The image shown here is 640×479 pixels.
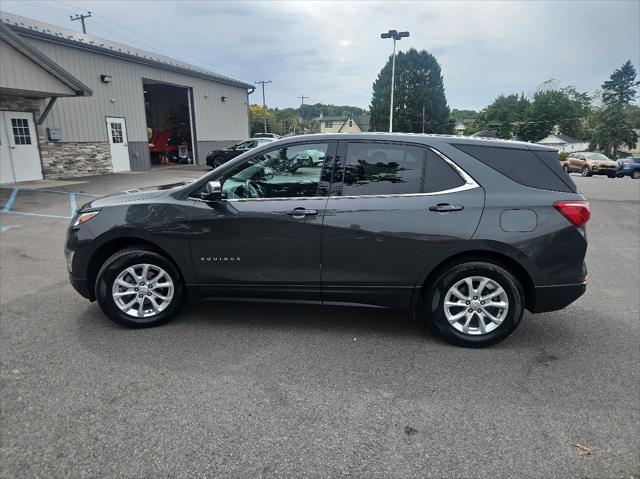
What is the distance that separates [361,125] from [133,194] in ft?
261

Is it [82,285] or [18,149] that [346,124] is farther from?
[82,285]

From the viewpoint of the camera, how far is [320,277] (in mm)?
3771

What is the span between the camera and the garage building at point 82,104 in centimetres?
1428

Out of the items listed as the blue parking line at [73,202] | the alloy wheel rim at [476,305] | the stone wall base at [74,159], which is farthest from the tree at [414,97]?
the alloy wheel rim at [476,305]

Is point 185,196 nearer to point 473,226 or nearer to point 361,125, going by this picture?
point 473,226

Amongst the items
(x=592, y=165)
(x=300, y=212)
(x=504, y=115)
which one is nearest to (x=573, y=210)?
(x=300, y=212)

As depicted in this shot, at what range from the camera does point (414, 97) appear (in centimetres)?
6275

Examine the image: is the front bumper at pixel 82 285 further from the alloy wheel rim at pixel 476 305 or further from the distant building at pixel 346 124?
the distant building at pixel 346 124

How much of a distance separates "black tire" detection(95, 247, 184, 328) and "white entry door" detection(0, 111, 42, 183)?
14.2 metres

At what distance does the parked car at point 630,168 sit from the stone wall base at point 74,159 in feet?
98.2

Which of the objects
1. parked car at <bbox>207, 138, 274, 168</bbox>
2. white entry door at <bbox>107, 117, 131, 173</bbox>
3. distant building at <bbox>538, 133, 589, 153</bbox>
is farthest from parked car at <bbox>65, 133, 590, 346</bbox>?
distant building at <bbox>538, 133, 589, 153</bbox>

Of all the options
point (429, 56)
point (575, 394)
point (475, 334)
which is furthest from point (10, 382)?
point (429, 56)

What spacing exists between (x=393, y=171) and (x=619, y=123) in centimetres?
8056

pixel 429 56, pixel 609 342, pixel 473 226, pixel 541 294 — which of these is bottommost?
pixel 609 342
